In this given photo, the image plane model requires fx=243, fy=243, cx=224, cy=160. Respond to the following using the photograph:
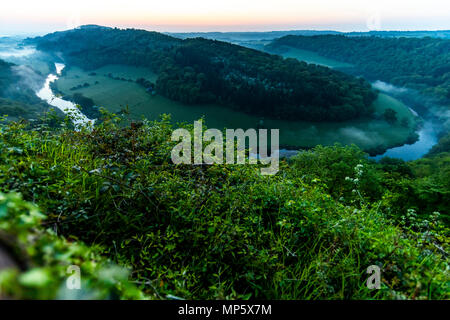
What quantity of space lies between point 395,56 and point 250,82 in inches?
3879

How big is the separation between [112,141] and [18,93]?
294ft

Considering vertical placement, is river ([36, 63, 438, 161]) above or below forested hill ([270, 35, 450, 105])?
below

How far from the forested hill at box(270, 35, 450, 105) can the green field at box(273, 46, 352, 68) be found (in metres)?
3.80

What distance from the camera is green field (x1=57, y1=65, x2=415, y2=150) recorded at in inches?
2741

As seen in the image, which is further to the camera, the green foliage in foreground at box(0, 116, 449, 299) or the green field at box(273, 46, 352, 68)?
the green field at box(273, 46, 352, 68)

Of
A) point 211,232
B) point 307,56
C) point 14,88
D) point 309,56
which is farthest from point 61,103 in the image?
point 309,56

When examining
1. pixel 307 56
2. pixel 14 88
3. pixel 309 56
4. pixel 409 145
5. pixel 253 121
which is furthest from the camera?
pixel 309 56

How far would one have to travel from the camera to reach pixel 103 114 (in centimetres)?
501

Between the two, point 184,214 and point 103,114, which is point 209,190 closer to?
point 184,214

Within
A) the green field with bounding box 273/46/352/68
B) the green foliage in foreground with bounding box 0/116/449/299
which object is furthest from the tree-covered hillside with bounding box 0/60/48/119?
the green field with bounding box 273/46/352/68

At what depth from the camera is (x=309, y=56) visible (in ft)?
479

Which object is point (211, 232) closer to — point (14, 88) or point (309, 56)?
point (14, 88)

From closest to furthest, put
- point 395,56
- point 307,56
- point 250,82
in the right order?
1. point 250,82
2. point 395,56
3. point 307,56

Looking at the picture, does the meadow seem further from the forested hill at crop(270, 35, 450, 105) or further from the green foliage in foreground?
the green foliage in foreground
